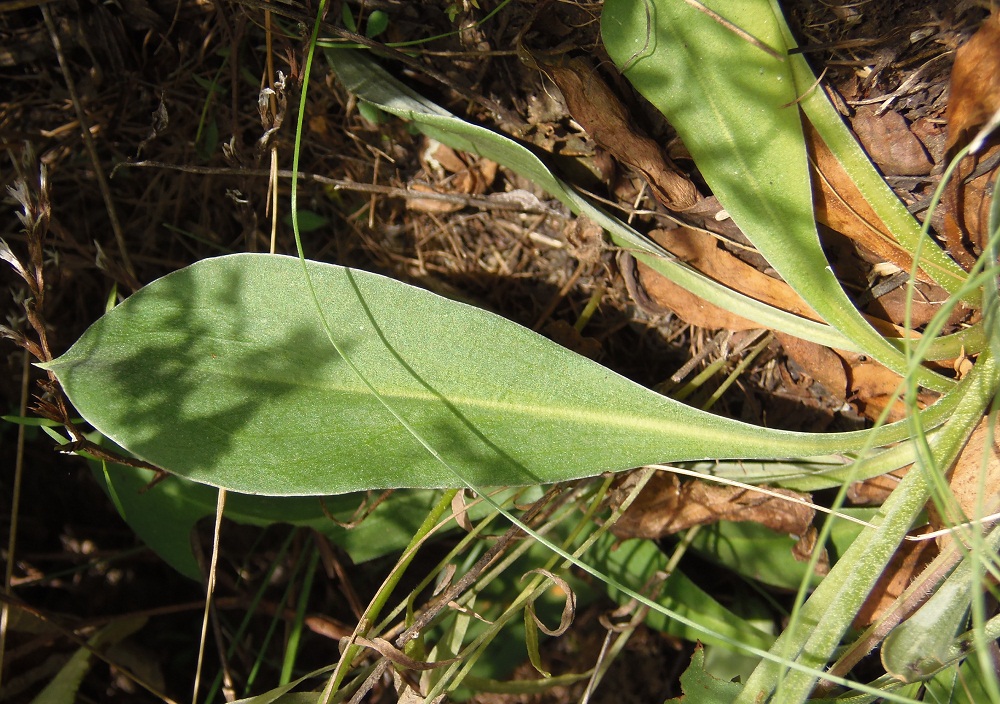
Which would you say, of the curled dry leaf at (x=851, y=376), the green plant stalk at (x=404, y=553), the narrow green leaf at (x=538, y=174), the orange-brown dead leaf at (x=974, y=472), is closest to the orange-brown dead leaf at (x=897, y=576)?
the orange-brown dead leaf at (x=974, y=472)

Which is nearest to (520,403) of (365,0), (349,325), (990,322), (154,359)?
(349,325)

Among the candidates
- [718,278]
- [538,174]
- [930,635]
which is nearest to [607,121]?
[538,174]

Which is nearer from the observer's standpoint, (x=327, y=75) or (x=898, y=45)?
(x=898, y=45)

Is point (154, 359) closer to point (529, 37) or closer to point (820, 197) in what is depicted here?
point (529, 37)

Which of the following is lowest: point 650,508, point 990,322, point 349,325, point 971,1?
point 650,508

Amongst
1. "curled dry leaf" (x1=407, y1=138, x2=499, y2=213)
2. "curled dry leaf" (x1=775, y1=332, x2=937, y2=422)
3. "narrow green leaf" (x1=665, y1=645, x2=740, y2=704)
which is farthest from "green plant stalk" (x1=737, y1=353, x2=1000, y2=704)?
"curled dry leaf" (x1=407, y1=138, x2=499, y2=213)

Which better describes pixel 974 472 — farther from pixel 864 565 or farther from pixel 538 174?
pixel 538 174
